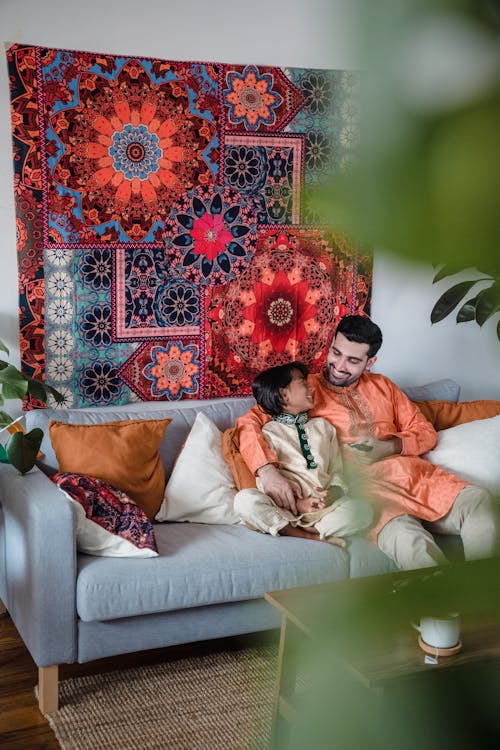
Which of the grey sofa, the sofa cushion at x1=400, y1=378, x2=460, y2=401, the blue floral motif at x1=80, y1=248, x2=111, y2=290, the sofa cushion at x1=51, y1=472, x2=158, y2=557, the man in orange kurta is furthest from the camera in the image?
the sofa cushion at x1=400, y1=378, x2=460, y2=401

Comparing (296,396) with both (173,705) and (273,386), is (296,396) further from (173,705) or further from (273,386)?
(173,705)

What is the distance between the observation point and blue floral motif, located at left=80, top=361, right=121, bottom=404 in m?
3.20

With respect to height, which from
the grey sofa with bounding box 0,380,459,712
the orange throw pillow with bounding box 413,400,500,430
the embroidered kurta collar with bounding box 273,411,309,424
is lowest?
the grey sofa with bounding box 0,380,459,712

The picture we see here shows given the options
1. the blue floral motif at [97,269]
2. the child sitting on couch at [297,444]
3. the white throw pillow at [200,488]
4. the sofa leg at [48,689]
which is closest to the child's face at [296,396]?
the child sitting on couch at [297,444]

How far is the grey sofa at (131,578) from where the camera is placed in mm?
2377

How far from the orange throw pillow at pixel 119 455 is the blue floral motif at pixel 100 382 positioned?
1.00ft

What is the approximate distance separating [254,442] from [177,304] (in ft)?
2.25

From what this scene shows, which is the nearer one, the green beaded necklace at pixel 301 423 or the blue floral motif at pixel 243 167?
the green beaded necklace at pixel 301 423

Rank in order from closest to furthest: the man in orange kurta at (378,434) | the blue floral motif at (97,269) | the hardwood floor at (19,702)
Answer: the hardwood floor at (19,702)
the man in orange kurta at (378,434)
the blue floral motif at (97,269)

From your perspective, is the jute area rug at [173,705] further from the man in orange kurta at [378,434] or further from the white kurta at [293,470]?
the man in orange kurta at [378,434]

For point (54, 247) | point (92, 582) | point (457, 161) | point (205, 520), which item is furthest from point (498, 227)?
point (54, 247)

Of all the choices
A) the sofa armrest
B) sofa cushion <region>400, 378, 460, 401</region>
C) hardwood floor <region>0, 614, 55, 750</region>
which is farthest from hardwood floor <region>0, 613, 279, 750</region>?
sofa cushion <region>400, 378, 460, 401</region>

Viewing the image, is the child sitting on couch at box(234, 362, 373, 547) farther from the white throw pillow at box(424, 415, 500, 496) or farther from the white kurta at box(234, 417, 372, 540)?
the white throw pillow at box(424, 415, 500, 496)

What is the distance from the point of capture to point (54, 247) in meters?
3.06
